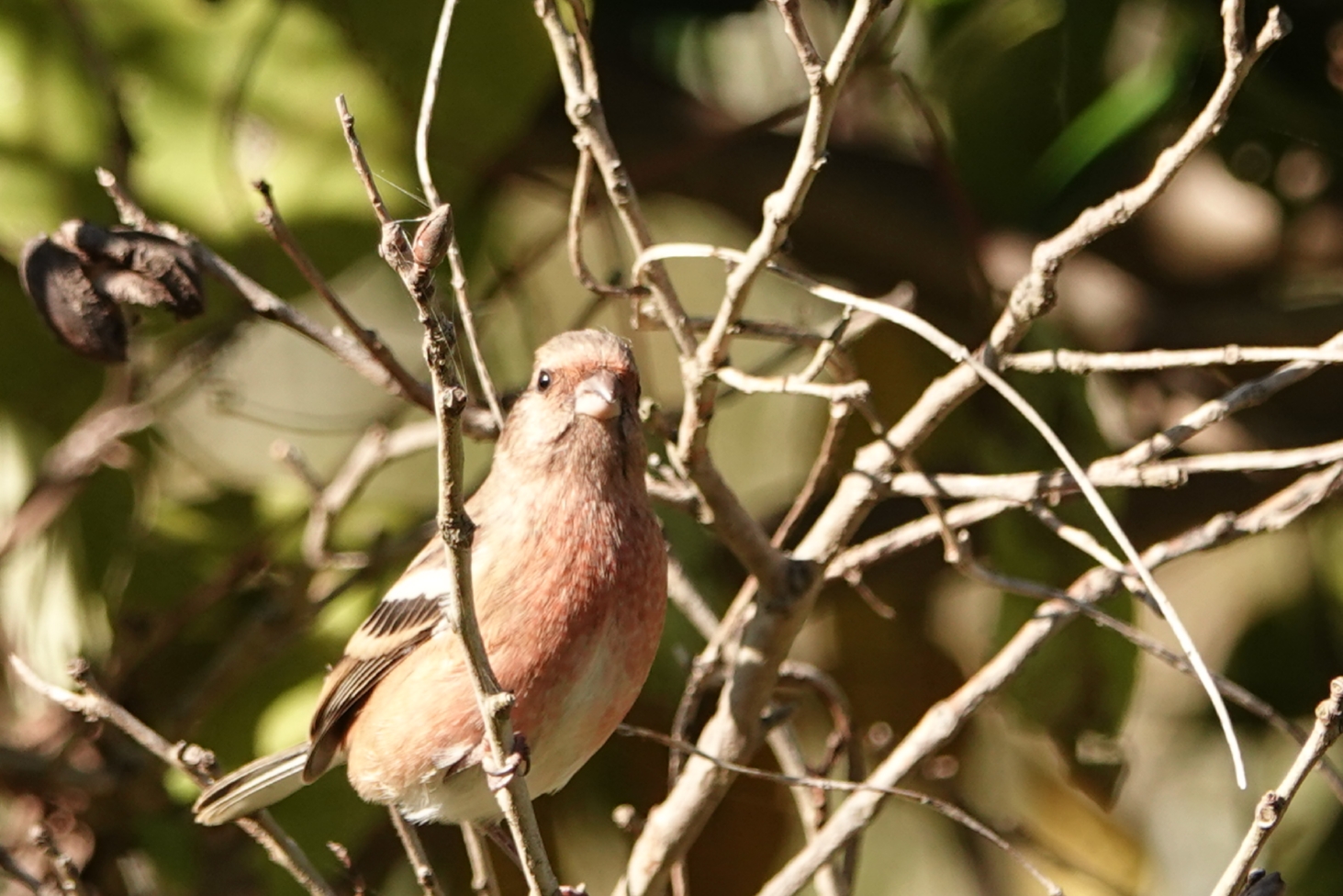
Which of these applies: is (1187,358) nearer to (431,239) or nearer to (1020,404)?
(1020,404)

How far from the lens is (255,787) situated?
344 cm

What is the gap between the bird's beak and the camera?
315cm

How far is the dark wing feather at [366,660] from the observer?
3334mm

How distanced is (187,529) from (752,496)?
1.78 metres

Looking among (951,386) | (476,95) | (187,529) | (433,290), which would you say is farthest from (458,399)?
(187,529)

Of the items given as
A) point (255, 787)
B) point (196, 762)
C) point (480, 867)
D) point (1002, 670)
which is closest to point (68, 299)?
point (196, 762)

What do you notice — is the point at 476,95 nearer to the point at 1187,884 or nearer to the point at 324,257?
the point at 324,257

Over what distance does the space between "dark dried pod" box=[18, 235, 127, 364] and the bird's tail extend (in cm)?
93

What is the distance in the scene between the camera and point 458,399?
1.77 m

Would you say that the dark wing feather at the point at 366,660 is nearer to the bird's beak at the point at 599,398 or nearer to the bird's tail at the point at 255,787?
the bird's tail at the point at 255,787

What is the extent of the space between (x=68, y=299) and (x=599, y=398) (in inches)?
39.9

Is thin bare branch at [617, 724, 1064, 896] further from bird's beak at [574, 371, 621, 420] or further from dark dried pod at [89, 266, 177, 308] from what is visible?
dark dried pod at [89, 266, 177, 308]

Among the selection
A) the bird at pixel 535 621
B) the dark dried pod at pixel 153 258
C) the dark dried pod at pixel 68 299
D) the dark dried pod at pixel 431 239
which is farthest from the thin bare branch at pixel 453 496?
the dark dried pod at pixel 68 299

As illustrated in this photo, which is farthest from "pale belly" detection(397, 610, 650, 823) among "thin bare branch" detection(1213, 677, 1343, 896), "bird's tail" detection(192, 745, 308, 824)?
"thin bare branch" detection(1213, 677, 1343, 896)
